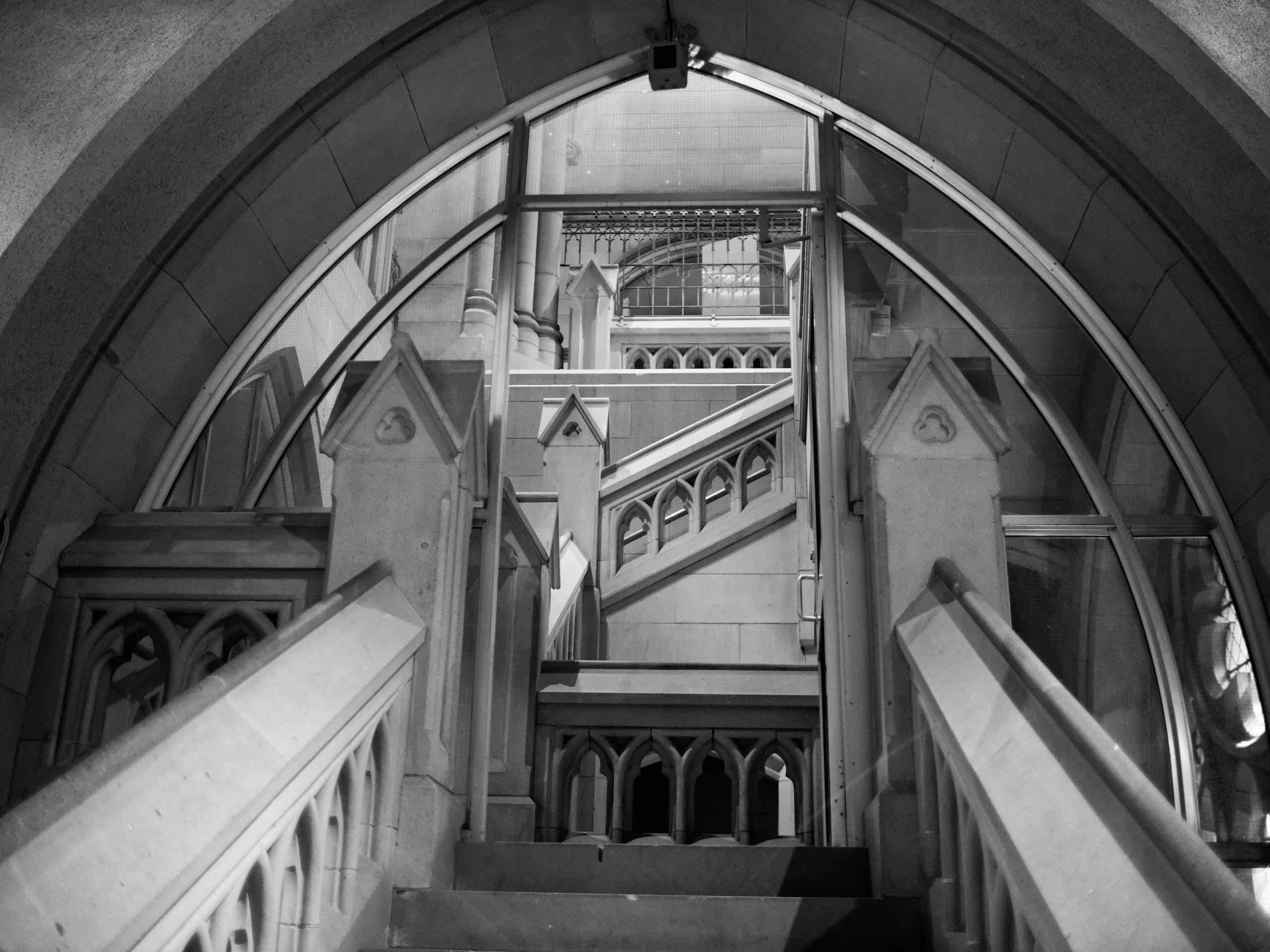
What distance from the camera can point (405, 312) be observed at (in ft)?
20.8

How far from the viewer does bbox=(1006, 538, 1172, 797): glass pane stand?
5.36 m

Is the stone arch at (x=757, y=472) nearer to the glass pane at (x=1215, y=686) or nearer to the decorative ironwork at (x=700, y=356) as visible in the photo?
the glass pane at (x=1215, y=686)

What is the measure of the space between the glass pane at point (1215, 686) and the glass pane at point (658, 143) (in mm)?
→ 2385

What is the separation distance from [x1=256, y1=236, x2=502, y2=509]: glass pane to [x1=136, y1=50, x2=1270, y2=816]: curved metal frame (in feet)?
0.28

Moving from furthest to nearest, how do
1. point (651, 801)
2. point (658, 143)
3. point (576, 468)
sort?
point (651, 801)
point (576, 468)
point (658, 143)

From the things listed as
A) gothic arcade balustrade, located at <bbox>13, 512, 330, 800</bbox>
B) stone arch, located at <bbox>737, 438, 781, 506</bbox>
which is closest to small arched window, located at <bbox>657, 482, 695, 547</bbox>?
stone arch, located at <bbox>737, 438, 781, 506</bbox>

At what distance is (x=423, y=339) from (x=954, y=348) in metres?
2.30

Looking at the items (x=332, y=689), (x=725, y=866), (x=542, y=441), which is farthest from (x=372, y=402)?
(x=542, y=441)

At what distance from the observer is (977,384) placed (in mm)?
5180

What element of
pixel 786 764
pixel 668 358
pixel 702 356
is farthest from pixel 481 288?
pixel 668 358

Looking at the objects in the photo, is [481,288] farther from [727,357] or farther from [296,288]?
[727,357]

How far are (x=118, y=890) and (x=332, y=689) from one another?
1219 mm

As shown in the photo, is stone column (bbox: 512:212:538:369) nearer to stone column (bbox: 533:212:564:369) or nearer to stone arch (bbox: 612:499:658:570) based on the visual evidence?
stone column (bbox: 533:212:564:369)

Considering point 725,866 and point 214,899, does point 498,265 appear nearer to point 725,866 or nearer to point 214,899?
point 725,866
